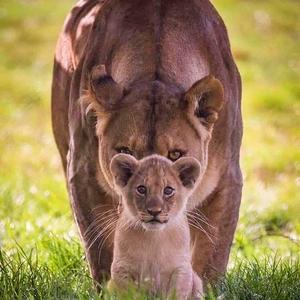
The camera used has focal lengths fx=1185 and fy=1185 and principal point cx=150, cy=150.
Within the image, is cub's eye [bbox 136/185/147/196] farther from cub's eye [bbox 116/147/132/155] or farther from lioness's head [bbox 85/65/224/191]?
cub's eye [bbox 116/147/132/155]

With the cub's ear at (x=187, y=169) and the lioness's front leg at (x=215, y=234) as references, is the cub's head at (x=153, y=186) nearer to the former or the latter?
the cub's ear at (x=187, y=169)

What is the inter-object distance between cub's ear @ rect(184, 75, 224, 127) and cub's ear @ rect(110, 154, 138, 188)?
56 centimetres

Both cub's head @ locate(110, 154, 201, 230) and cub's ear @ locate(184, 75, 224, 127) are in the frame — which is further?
cub's ear @ locate(184, 75, 224, 127)

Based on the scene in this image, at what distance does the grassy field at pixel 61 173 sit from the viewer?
6.05m

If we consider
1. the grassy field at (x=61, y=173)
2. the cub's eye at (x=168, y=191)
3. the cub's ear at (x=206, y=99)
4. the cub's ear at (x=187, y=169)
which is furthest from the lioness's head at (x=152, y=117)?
the grassy field at (x=61, y=173)

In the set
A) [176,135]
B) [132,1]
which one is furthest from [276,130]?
[176,135]

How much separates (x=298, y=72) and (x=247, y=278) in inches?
609

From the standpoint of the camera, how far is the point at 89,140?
6.25 metres

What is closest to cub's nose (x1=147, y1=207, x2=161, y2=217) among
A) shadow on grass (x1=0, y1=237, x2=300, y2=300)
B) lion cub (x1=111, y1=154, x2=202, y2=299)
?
lion cub (x1=111, y1=154, x2=202, y2=299)

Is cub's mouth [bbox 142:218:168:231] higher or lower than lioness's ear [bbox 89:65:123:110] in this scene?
lower

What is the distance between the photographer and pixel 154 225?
5176mm

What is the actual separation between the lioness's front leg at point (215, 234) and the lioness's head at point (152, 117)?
21.5 inches

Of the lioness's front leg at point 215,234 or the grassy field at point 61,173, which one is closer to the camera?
the grassy field at point 61,173

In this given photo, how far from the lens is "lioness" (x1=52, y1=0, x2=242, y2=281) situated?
5.68 metres
